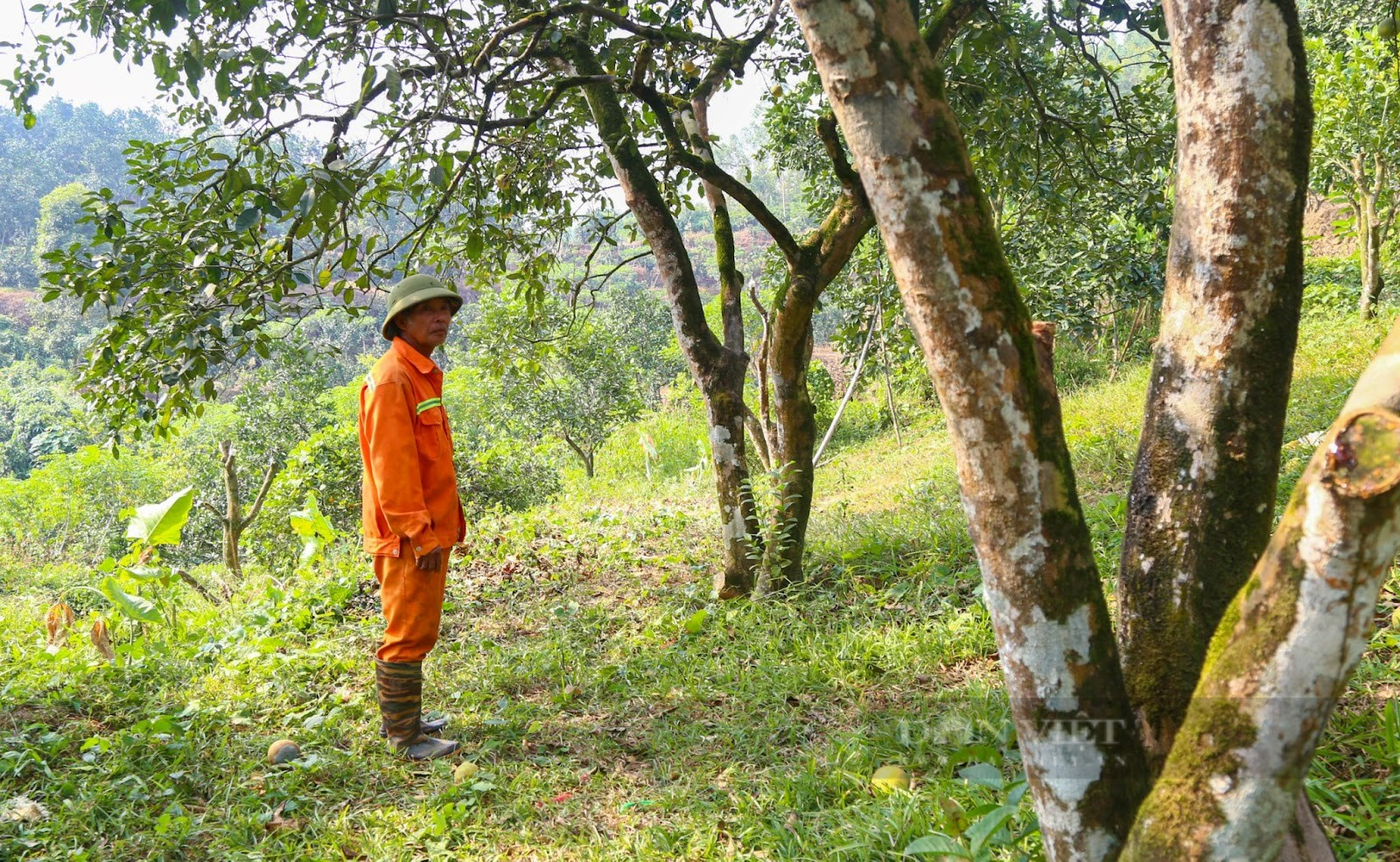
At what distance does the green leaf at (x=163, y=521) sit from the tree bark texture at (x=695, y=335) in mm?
2554

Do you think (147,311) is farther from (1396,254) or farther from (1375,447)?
(1396,254)

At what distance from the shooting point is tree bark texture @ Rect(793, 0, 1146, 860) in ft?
4.92

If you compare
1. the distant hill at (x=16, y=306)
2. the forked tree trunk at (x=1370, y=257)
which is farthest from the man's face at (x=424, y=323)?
the distant hill at (x=16, y=306)

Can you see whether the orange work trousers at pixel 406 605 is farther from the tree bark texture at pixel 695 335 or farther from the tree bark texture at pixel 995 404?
the tree bark texture at pixel 995 404

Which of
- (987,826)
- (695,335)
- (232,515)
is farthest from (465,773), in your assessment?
(232,515)

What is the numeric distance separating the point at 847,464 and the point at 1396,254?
8.48m

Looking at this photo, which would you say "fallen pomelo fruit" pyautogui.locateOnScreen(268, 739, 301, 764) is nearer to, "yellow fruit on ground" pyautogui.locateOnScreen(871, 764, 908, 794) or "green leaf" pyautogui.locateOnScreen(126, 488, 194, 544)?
"green leaf" pyautogui.locateOnScreen(126, 488, 194, 544)

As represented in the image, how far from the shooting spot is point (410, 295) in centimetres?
337

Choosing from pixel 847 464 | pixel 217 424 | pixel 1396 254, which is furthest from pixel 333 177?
pixel 217 424

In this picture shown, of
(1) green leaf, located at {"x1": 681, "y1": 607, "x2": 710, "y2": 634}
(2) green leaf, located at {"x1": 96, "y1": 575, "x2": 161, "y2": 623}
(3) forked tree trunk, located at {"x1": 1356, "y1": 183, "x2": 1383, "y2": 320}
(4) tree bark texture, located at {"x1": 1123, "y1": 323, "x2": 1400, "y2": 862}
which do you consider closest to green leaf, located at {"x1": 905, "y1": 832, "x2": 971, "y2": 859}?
(4) tree bark texture, located at {"x1": 1123, "y1": 323, "x2": 1400, "y2": 862}

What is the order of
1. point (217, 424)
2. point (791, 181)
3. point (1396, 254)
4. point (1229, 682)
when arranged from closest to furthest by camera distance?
point (1229, 682) < point (1396, 254) < point (217, 424) < point (791, 181)

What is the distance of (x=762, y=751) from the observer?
3.00m

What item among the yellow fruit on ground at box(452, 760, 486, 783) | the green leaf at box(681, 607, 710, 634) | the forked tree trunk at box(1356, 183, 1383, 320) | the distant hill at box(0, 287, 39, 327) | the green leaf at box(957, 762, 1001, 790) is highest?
the distant hill at box(0, 287, 39, 327)

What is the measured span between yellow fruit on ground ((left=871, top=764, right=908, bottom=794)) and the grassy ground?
0.04 meters
